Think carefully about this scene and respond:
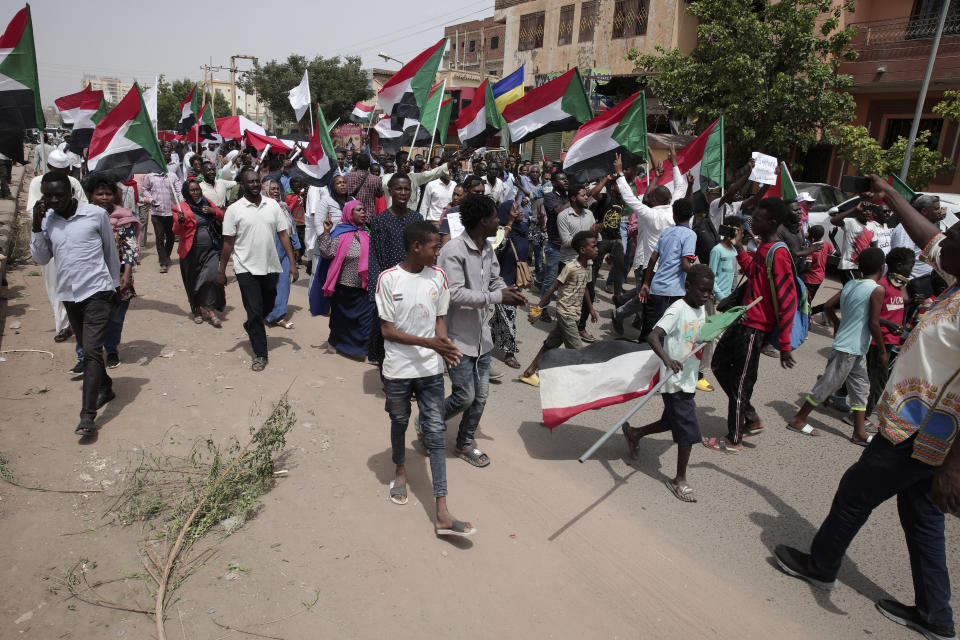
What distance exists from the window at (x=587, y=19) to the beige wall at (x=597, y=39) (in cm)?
21

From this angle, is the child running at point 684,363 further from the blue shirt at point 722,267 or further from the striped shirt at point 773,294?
the blue shirt at point 722,267

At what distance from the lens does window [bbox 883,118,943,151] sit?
17856 millimetres

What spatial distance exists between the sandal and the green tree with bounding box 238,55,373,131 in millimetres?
41964

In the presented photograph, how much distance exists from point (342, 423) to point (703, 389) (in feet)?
11.4

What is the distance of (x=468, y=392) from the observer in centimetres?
409

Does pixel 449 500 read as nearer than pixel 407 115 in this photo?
Yes

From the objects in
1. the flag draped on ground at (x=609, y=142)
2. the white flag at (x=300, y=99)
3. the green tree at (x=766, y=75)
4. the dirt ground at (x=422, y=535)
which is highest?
the green tree at (x=766, y=75)

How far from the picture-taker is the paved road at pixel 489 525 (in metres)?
2.95

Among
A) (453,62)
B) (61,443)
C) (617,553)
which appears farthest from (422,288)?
(453,62)

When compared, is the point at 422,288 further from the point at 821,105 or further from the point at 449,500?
the point at 821,105

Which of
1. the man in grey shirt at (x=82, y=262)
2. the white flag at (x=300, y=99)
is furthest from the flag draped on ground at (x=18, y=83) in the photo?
the white flag at (x=300, y=99)

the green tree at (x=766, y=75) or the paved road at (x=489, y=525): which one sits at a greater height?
the green tree at (x=766, y=75)

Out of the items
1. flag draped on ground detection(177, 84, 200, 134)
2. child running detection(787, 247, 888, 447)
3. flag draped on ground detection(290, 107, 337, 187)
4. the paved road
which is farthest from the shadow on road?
flag draped on ground detection(177, 84, 200, 134)

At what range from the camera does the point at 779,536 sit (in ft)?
12.1
